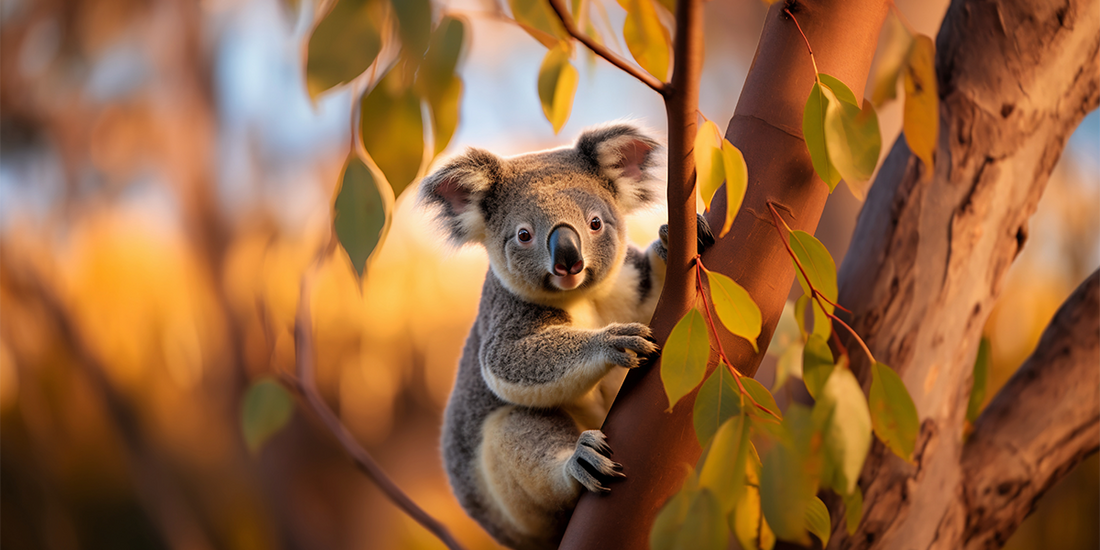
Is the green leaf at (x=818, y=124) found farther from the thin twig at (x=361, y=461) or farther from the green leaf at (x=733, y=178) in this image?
the thin twig at (x=361, y=461)

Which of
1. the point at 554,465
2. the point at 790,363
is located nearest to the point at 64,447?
the point at 554,465

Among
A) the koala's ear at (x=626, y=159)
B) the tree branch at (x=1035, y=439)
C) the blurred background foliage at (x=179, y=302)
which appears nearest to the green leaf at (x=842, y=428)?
the koala's ear at (x=626, y=159)

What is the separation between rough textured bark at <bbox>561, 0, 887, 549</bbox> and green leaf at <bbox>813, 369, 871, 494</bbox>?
281 millimetres

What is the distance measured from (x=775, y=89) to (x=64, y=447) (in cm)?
418

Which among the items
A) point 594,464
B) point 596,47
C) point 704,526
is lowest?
point 594,464

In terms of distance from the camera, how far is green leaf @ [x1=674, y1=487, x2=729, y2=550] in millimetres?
468

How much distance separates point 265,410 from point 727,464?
3.43 ft

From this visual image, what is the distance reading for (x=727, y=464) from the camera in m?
0.51

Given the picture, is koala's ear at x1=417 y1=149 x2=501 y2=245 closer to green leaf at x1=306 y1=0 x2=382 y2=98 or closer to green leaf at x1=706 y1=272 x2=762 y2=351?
green leaf at x1=706 y1=272 x2=762 y2=351

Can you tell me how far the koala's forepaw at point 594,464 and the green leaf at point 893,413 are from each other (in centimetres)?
34

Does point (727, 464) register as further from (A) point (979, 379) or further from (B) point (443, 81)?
(A) point (979, 379)

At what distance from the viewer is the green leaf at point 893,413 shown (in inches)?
21.9

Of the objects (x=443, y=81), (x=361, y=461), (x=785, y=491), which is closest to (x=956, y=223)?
(x=785, y=491)

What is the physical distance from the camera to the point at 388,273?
3.30m
